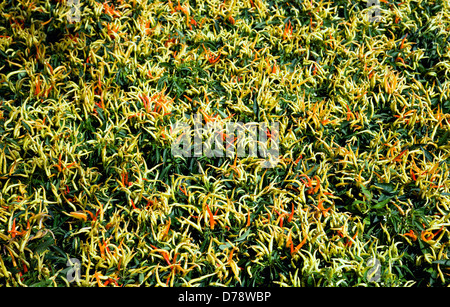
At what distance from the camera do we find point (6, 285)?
4.66ft

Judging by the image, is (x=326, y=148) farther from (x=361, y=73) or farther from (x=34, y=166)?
(x=34, y=166)

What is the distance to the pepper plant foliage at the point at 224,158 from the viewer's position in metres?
1.54

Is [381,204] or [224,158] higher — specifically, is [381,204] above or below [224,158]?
below

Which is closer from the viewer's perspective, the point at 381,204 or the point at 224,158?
the point at 381,204

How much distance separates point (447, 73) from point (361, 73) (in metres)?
0.52

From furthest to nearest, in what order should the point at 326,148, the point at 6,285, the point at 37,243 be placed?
1. the point at 326,148
2. the point at 37,243
3. the point at 6,285

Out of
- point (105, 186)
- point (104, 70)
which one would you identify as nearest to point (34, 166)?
point (105, 186)

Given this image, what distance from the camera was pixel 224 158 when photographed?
1844 millimetres

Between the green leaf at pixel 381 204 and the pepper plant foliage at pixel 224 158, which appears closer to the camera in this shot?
the pepper plant foliage at pixel 224 158

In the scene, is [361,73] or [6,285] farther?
[361,73]

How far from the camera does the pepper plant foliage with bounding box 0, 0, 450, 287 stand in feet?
5.05

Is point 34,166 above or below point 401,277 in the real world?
above

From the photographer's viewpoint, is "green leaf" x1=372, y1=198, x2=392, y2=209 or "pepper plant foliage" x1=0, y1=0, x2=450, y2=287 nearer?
"pepper plant foliage" x1=0, y1=0, x2=450, y2=287
